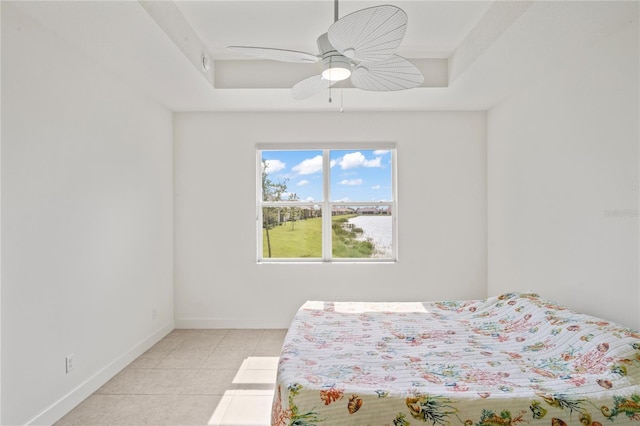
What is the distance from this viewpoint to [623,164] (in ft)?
7.02

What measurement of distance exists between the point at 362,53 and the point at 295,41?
1.52 meters

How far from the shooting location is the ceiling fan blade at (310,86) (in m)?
2.19

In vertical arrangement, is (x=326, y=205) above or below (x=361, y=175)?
below

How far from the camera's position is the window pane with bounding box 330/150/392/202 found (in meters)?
4.12

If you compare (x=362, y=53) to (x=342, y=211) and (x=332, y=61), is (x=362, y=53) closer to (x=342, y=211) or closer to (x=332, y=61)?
(x=332, y=61)

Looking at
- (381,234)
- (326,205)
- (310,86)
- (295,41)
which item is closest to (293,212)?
(326,205)

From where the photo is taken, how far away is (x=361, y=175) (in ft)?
13.6

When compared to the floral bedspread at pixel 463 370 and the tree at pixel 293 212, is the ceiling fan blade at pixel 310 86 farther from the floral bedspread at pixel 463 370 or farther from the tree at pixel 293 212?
the tree at pixel 293 212

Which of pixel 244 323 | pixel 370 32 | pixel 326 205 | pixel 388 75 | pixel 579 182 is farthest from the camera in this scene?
pixel 326 205

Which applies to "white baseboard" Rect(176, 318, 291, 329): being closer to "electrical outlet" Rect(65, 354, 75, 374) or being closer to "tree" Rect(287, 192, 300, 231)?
"tree" Rect(287, 192, 300, 231)

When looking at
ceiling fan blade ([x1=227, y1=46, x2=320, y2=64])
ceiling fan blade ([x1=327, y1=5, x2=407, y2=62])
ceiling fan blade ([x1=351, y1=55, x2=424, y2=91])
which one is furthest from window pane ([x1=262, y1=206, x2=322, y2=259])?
ceiling fan blade ([x1=327, y1=5, x2=407, y2=62])

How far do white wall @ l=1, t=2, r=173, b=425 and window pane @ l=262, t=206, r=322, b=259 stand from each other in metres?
1.29

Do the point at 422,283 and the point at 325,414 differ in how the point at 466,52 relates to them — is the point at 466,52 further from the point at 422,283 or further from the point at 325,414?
the point at 325,414

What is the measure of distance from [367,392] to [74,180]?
2306mm
